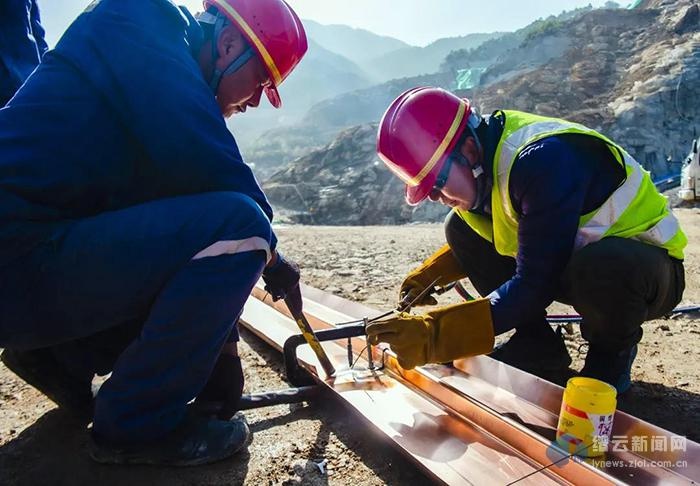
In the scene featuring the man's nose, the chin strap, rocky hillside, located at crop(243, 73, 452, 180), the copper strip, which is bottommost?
rocky hillside, located at crop(243, 73, 452, 180)

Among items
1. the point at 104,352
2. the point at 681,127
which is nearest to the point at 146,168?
the point at 104,352

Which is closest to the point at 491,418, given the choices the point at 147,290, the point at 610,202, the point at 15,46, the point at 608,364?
the point at 608,364

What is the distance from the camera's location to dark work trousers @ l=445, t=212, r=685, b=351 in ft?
5.76

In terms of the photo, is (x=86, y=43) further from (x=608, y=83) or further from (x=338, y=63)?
(x=338, y=63)

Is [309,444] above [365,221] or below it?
above

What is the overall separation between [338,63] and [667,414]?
366 ft

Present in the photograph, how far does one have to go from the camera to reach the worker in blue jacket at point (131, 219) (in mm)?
1358

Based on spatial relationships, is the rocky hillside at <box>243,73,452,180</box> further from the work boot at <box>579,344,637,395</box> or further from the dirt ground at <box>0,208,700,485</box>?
the work boot at <box>579,344,637,395</box>

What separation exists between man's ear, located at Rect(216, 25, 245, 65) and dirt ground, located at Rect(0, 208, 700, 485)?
1.30 metres

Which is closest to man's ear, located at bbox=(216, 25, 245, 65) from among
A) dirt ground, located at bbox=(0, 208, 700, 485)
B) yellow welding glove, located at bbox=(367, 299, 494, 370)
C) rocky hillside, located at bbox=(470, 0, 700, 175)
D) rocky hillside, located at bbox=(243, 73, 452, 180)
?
yellow welding glove, located at bbox=(367, 299, 494, 370)

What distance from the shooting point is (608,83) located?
21.0m

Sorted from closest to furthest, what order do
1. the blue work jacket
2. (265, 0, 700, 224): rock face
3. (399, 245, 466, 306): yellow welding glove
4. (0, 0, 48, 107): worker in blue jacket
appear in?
1. the blue work jacket
2. (0, 0, 48, 107): worker in blue jacket
3. (399, 245, 466, 306): yellow welding glove
4. (265, 0, 700, 224): rock face

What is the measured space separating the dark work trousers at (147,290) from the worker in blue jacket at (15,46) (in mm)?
1059

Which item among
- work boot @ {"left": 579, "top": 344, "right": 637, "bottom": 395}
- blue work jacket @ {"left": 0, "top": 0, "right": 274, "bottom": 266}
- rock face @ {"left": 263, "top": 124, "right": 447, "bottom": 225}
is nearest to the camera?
blue work jacket @ {"left": 0, "top": 0, "right": 274, "bottom": 266}
